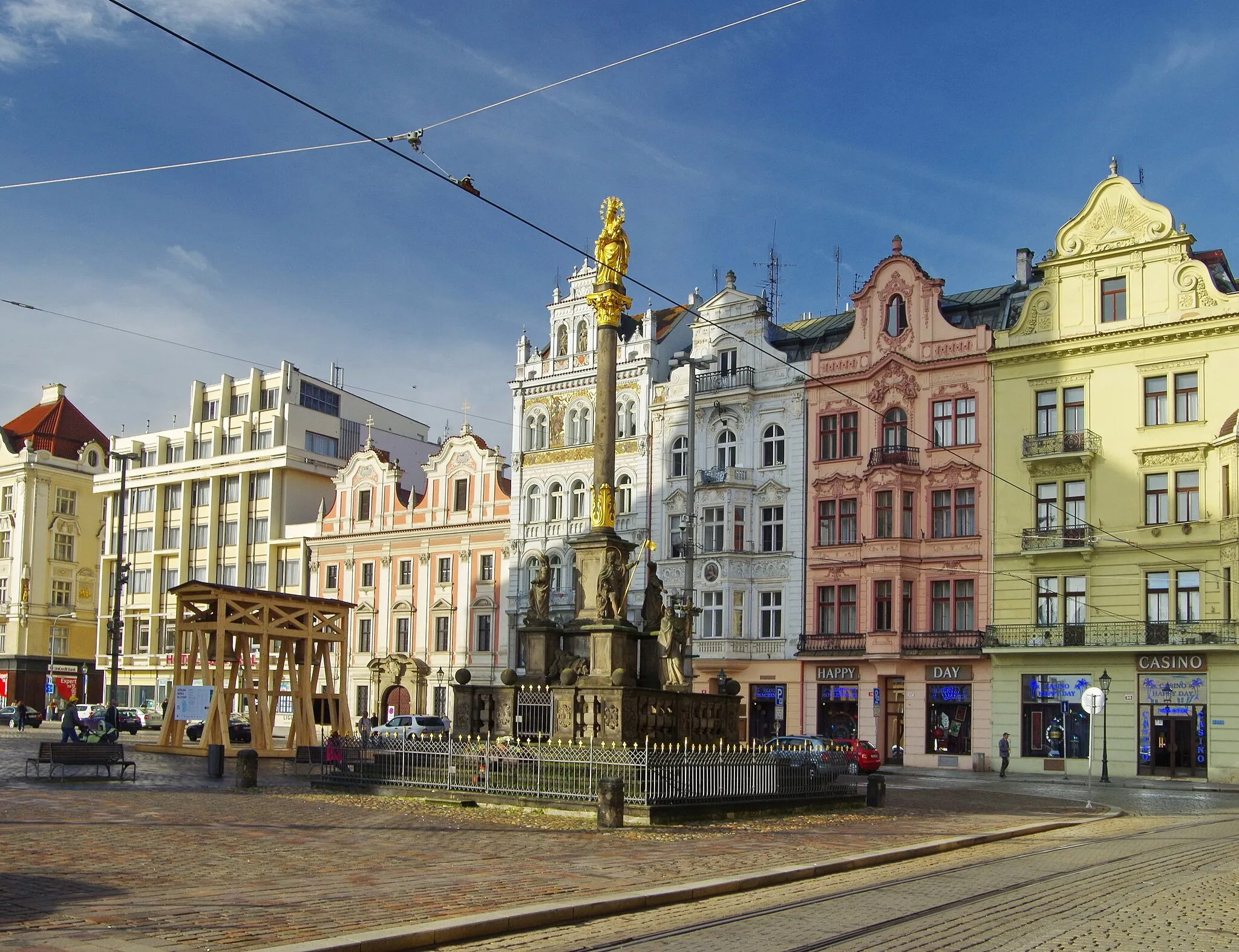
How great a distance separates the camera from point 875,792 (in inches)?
1024

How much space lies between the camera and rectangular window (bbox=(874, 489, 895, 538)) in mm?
48781

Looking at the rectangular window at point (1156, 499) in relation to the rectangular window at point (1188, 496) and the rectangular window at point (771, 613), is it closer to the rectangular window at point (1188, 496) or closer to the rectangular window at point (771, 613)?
the rectangular window at point (1188, 496)

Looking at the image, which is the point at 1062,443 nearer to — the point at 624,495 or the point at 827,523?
the point at 827,523

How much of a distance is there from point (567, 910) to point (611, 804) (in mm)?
7778

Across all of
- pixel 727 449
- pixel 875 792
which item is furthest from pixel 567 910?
pixel 727 449

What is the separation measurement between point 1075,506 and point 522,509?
23.2m

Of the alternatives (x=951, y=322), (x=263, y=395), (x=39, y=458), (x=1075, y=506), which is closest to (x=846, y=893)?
(x=1075, y=506)

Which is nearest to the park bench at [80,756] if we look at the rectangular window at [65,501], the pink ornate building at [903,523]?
the pink ornate building at [903,523]

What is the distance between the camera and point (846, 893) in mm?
13453

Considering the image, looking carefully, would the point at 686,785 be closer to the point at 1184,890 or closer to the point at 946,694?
the point at 1184,890

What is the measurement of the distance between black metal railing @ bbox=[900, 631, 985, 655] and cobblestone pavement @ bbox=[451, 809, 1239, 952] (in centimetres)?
2918

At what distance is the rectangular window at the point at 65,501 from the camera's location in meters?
83.3

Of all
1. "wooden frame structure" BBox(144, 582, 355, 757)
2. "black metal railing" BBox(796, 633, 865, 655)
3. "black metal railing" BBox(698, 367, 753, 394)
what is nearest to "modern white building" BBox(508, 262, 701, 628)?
"black metal railing" BBox(698, 367, 753, 394)

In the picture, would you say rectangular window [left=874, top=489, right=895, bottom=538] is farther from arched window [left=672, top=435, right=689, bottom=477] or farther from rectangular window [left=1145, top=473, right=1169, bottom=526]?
rectangular window [left=1145, top=473, right=1169, bottom=526]
